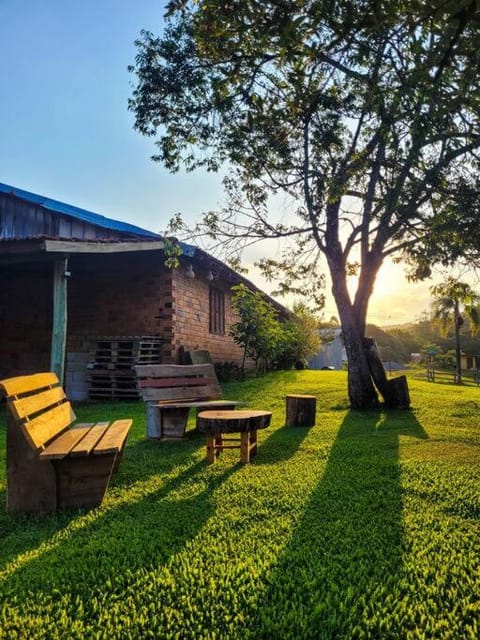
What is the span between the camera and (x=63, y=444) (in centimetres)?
353

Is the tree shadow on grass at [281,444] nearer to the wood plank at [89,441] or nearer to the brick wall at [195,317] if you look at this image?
the wood plank at [89,441]

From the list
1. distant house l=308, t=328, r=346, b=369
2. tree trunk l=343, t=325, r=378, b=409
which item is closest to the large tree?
tree trunk l=343, t=325, r=378, b=409

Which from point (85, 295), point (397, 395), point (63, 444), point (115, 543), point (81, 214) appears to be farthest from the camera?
point (85, 295)

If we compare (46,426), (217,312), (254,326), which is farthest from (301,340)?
(46,426)

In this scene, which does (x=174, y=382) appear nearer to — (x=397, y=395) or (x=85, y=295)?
(x=397, y=395)

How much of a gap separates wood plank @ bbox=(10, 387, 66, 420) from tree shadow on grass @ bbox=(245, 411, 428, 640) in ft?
6.87

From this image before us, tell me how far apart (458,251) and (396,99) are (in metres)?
5.87

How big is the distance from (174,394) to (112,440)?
2.76 metres

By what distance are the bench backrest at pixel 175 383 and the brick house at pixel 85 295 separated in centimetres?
407

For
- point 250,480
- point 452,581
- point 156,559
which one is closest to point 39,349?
point 250,480

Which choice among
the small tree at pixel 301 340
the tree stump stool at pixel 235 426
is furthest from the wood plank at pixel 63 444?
the small tree at pixel 301 340

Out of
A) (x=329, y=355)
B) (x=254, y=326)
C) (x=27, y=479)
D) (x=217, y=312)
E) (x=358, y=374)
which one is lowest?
(x=27, y=479)

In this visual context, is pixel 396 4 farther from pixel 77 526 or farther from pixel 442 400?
pixel 442 400

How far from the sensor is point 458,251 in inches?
361
